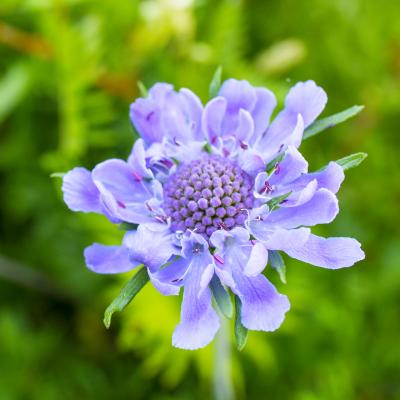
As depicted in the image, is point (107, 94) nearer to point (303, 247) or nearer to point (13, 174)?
point (13, 174)

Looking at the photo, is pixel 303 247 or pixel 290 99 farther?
pixel 290 99

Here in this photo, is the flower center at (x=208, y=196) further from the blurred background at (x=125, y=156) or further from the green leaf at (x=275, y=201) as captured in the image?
the blurred background at (x=125, y=156)

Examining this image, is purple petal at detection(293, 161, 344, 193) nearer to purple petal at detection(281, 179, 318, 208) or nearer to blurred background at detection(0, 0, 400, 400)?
purple petal at detection(281, 179, 318, 208)

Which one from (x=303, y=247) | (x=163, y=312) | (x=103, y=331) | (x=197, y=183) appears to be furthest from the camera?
(x=103, y=331)

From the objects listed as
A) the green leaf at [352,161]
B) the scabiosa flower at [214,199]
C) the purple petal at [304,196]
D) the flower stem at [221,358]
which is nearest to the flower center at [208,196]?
the scabiosa flower at [214,199]

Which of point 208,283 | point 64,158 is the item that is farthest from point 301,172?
point 64,158

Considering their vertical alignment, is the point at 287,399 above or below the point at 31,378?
below

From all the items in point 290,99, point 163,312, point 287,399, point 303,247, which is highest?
point 290,99
